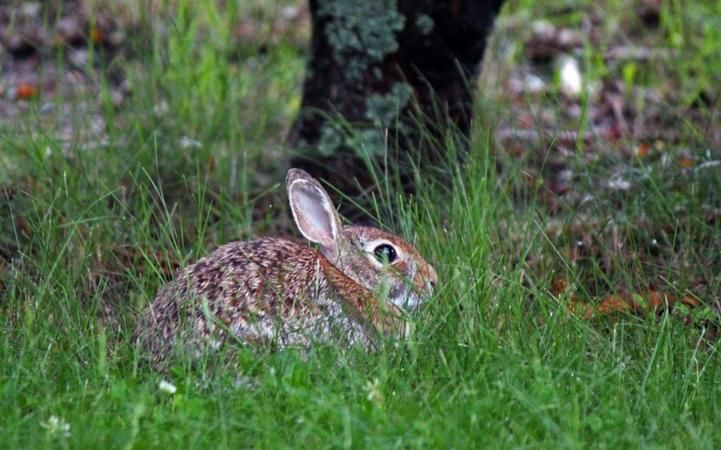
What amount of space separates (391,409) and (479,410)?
25 centimetres

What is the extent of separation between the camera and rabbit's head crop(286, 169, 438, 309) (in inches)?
204

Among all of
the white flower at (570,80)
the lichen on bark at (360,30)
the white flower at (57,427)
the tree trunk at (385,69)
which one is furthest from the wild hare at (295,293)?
the white flower at (570,80)

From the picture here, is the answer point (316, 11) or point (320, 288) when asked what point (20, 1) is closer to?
point (316, 11)

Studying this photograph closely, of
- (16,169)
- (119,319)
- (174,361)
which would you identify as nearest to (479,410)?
(174,361)

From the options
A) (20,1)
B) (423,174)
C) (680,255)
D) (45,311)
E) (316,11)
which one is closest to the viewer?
(45,311)

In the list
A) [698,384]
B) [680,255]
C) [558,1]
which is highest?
[698,384]

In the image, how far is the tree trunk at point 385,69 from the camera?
6.53m

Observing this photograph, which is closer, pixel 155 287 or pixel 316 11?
pixel 155 287

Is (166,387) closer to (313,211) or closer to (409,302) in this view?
(409,302)

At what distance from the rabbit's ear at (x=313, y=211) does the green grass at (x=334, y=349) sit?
0.96 ft

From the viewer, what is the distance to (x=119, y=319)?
5016mm

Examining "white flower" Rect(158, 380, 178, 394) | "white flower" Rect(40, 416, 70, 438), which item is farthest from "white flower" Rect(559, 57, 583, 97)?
"white flower" Rect(40, 416, 70, 438)

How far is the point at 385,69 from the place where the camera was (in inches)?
Answer: 260

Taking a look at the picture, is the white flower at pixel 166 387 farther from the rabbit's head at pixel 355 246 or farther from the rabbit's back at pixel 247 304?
the rabbit's head at pixel 355 246
